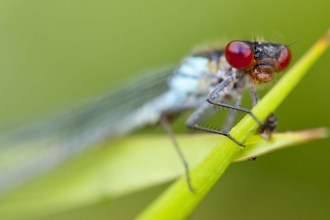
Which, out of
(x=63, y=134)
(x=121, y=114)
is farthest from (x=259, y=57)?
(x=63, y=134)

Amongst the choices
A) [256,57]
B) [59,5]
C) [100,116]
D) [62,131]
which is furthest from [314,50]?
[59,5]

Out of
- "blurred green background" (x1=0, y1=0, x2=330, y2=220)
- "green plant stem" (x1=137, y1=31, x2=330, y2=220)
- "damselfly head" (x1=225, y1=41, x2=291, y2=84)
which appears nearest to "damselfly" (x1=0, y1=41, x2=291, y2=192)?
"blurred green background" (x1=0, y1=0, x2=330, y2=220)

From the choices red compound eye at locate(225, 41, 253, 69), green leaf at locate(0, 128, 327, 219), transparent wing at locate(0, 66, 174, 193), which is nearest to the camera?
red compound eye at locate(225, 41, 253, 69)

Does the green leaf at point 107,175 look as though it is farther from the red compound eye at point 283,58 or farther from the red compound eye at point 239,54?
the red compound eye at point 283,58

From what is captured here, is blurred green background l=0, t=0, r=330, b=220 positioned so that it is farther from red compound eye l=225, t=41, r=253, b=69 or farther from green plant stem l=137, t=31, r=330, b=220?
green plant stem l=137, t=31, r=330, b=220

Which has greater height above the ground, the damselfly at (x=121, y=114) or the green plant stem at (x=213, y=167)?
the damselfly at (x=121, y=114)

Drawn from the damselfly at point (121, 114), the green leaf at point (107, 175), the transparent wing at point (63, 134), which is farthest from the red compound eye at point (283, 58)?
the transparent wing at point (63, 134)
